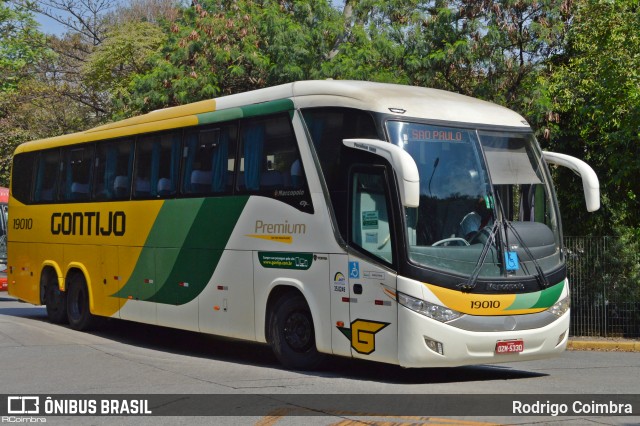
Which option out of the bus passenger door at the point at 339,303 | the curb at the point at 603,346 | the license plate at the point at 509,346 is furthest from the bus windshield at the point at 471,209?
the curb at the point at 603,346

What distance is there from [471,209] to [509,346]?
163 centimetres

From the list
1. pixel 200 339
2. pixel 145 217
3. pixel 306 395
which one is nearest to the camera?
pixel 306 395

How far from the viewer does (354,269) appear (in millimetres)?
11938

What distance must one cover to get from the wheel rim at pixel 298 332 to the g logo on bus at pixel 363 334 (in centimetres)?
91

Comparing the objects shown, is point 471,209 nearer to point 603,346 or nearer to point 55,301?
point 603,346

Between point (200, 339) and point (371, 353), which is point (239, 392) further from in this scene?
point (200, 339)

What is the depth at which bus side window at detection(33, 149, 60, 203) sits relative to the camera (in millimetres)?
19891

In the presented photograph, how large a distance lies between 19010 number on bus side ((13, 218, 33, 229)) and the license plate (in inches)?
481

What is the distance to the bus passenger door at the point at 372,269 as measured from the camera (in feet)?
37.6

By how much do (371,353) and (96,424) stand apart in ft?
12.1

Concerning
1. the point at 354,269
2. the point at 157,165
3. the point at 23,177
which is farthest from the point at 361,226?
the point at 23,177

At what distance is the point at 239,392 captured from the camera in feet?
35.5

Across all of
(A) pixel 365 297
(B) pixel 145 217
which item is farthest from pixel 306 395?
(B) pixel 145 217

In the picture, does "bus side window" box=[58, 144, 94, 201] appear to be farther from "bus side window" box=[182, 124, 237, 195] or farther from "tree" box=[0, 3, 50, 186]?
"tree" box=[0, 3, 50, 186]
